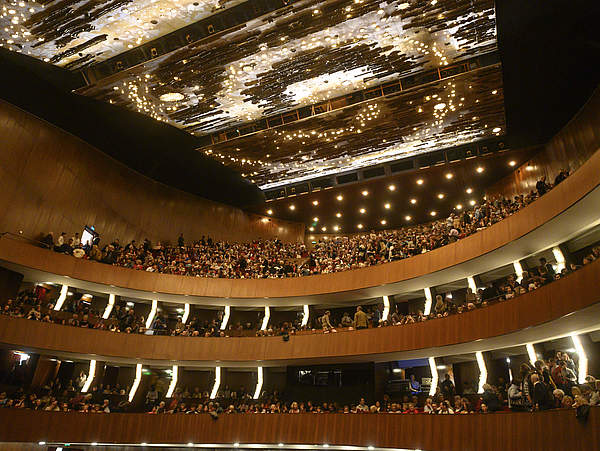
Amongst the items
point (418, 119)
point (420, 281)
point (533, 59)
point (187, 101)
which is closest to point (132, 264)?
point (187, 101)

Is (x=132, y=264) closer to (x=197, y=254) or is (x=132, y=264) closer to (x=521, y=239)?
(x=197, y=254)

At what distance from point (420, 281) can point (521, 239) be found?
12.9 ft

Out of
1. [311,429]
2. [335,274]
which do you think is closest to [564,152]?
[335,274]

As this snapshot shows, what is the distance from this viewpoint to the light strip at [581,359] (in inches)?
381

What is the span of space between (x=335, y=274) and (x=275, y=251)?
626 cm

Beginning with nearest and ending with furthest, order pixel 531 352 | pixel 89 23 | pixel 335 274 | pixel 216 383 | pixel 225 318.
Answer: pixel 531 352
pixel 89 23
pixel 335 274
pixel 216 383
pixel 225 318

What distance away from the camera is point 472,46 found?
12.4 m

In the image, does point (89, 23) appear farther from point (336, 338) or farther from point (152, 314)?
point (336, 338)

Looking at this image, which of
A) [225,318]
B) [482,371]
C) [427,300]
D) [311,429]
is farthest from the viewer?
[225,318]

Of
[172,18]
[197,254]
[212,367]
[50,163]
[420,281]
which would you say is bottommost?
[212,367]

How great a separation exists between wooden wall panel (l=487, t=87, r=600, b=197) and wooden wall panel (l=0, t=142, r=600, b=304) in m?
2.54

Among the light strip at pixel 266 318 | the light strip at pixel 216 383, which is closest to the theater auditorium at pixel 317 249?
the light strip at pixel 266 318

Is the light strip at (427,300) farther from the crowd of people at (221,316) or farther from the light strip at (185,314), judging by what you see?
the light strip at (185,314)

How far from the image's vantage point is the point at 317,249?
68.9ft
